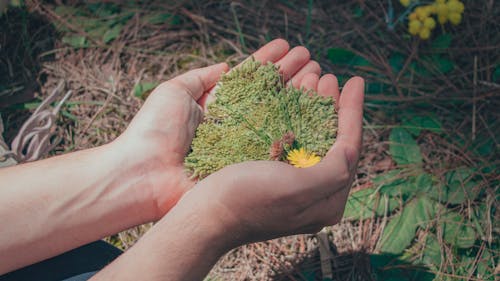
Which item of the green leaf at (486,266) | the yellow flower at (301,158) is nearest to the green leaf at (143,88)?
the yellow flower at (301,158)

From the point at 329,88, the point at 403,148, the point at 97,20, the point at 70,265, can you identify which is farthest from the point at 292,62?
the point at 97,20

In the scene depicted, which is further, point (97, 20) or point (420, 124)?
point (97, 20)

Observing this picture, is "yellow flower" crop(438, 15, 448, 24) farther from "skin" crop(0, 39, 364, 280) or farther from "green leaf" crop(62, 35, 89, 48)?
"green leaf" crop(62, 35, 89, 48)

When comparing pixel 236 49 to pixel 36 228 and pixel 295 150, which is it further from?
pixel 36 228

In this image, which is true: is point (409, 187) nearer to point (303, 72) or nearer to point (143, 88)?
point (303, 72)

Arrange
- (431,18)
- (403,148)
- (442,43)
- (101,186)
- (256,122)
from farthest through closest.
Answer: (442,43), (431,18), (403,148), (256,122), (101,186)

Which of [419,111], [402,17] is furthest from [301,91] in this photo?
[402,17]
